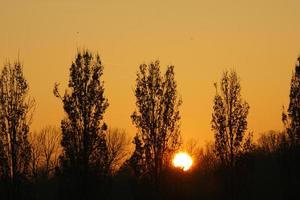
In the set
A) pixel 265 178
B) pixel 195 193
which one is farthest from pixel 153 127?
pixel 265 178

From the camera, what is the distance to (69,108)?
33906mm

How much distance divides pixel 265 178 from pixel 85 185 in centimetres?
3747

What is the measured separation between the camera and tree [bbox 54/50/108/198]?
33219mm

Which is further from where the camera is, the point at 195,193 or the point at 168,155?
the point at 195,193

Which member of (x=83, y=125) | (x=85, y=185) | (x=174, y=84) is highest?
(x=174, y=84)

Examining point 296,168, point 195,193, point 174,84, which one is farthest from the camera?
point 195,193

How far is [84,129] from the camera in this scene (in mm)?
33625

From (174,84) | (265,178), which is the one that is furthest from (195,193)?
(174,84)

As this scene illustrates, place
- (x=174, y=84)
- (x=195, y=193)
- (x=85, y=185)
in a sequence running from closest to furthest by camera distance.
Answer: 1. (x=85, y=185)
2. (x=174, y=84)
3. (x=195, y=193)

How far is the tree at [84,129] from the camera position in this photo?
109 feet

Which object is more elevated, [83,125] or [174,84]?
[174,84]

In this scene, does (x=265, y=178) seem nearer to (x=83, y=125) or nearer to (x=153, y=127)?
(x=153, y=127)

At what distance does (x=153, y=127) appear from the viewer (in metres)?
37.1

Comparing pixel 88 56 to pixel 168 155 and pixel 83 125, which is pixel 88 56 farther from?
pixel 168 155
